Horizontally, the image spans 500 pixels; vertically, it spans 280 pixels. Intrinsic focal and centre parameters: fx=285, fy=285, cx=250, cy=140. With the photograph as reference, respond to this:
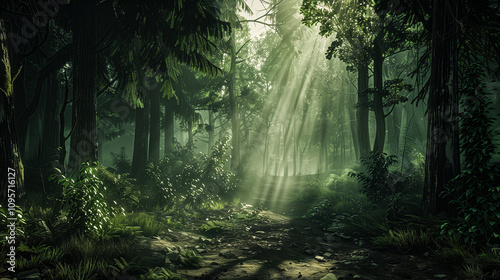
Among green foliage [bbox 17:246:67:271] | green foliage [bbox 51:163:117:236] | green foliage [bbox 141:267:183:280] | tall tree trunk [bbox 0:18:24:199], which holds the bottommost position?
green foliage [bbox 141:267:183:280]

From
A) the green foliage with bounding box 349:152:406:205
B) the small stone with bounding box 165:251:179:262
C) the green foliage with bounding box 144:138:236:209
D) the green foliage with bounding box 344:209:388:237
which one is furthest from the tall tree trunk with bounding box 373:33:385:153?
the small stone with bounding box 165:251:179:262

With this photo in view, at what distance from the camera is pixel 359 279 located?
4.46 meters

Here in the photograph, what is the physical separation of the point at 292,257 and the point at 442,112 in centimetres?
481

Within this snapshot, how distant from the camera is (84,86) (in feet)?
25.2

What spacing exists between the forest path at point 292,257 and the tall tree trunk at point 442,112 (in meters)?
2.10

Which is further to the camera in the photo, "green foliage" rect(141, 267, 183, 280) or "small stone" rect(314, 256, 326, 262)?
"small stone" rect(314, 256, 326, 262)

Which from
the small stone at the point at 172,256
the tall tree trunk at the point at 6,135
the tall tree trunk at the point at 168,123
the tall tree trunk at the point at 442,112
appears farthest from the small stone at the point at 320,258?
the tall tree trunk at the point at 168,123

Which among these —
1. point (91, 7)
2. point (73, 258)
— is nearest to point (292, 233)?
point (73, 258)

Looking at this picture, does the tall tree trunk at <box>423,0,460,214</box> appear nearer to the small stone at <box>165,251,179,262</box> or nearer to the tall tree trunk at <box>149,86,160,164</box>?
the small stone at <box>165,251,179,262</box>

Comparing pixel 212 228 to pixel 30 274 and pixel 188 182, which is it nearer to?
pixel 188 182

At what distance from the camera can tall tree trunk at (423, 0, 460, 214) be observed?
6.45 metres

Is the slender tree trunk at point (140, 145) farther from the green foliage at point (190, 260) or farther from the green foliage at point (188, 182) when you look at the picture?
the green foliage at point (190, 260)

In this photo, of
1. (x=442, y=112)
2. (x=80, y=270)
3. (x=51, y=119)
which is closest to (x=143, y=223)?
(x=80, y=270)

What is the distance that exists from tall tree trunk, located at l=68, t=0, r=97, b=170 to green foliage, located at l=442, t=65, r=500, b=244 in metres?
8.48
